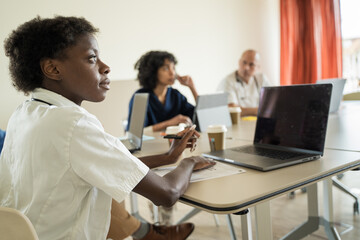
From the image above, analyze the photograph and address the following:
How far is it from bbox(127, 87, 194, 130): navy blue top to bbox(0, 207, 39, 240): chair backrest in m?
1.75

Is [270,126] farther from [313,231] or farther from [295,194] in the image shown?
[295,194]

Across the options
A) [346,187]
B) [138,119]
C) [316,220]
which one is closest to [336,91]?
[346,187]

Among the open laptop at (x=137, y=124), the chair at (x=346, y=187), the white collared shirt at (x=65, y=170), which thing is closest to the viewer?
the white collared shirt at (x=65, y=170)

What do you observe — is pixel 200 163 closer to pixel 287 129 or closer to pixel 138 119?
pixel 287 129

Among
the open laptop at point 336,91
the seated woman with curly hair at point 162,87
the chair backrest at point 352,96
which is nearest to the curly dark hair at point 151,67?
the seated woman with curly hair at point 162,87

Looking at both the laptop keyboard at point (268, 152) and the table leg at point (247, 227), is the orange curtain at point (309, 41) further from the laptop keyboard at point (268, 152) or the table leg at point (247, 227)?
the table leg at point (247, 227)

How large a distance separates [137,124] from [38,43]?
80 centimetres

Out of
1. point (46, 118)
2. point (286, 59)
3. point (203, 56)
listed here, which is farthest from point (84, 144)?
point (286, 59)

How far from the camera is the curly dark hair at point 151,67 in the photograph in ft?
8.54

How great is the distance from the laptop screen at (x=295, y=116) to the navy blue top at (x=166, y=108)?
1118 mm

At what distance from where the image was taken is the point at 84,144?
816 millimetres

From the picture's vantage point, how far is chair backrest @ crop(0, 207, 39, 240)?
0.68 metres

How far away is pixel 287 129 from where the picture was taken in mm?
1355

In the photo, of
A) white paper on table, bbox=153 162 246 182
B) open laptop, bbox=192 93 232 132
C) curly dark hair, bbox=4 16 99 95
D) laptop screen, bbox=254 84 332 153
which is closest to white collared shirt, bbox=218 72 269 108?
open laptop, bbox=192 93 232 132
